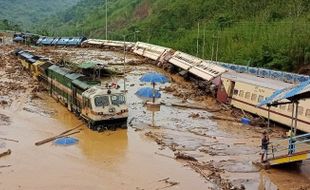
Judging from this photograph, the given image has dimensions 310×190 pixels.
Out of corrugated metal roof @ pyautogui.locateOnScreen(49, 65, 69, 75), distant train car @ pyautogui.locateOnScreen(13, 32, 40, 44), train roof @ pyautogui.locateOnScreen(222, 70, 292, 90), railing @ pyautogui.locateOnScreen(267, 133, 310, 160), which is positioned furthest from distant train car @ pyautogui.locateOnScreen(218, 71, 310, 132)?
distant train car @ pyautogui.locateOnScreen(13, 32, 40, 44)

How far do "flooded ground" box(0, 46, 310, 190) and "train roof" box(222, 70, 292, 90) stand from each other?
7.21 ft

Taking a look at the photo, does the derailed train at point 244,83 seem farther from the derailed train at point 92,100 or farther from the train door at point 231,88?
the derailed train at point 92,100

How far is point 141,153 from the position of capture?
74.1 ft

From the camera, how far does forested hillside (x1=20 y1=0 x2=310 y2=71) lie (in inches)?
1491

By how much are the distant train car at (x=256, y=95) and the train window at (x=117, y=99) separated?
712 cm

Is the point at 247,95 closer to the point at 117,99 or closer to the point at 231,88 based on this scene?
the point at 231,88

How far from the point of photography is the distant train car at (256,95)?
2416 cm

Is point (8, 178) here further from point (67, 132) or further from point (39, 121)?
point (39, 121)

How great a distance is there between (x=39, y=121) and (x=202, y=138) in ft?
31.1

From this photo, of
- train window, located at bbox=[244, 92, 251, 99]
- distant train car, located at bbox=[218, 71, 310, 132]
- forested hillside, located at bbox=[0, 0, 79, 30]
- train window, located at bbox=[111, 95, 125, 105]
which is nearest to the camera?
distant train car, located at bbox=[218, 71, 310, 132]

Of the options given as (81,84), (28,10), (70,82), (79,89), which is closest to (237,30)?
(70,82)

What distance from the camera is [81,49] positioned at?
60.7 metres

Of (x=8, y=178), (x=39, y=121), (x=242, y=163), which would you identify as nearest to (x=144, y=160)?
(x=242, y=163)

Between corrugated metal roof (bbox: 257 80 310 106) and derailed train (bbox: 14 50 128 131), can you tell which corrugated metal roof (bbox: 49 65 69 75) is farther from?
corrugated metal roof (bbox: 257 80 310 106)
